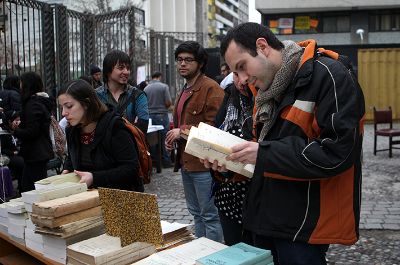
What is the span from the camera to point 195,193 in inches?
176

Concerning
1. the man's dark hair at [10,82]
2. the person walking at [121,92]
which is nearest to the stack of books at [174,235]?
the person walking at [121,92]

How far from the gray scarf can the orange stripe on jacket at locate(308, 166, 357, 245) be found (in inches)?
14.5

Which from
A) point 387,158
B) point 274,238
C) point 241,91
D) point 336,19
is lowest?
point 387,158

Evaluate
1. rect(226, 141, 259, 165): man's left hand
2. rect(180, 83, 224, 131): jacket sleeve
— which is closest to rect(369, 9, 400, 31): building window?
rect(180, 83, 224, 131): jacket sleeve

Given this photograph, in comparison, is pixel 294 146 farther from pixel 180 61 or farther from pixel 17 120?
pixel 17 120

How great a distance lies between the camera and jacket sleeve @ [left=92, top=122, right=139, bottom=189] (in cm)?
337

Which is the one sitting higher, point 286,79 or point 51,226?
point 286,79

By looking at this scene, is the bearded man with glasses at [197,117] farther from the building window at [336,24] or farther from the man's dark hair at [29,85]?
the building window at [336,24]

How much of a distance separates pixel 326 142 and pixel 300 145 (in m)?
0.11

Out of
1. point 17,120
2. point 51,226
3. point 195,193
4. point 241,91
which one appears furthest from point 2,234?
point 17,120

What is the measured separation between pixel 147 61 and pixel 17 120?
31.3 feet

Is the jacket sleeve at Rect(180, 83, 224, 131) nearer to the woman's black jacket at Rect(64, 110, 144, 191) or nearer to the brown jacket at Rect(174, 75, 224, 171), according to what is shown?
the brown jacket at Rect(174, 75, 224, 171)

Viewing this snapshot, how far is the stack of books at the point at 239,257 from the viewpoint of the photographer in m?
2.04

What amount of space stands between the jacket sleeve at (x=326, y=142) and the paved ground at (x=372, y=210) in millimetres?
3051
